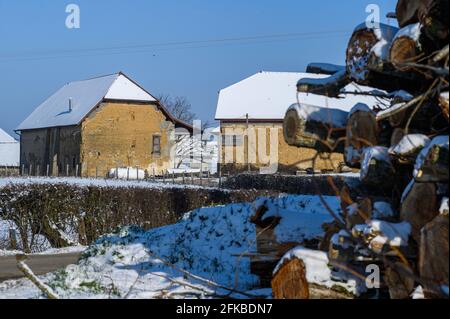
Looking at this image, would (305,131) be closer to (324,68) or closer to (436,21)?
(436,21)

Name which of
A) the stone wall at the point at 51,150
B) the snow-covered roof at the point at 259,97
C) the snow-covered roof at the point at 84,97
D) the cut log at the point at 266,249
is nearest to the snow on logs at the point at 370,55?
the cut log at the point at 266,249

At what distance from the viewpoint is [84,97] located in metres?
55.9

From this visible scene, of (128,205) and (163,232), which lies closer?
(163,232)

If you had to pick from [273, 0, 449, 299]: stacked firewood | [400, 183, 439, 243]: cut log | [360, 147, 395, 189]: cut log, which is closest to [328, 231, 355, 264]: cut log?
[273, 0, 449, 299]: stacked firewood

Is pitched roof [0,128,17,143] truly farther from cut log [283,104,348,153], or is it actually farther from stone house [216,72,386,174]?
cut log [283,104,348,153]

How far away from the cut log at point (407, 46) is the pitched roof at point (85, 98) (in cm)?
4700

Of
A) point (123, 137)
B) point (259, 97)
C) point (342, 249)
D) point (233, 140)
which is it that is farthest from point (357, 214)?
point (259, 97)

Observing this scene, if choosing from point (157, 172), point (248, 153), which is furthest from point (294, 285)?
point (157, 172)

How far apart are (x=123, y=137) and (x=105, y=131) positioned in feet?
5.39

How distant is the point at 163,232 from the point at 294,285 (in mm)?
5623

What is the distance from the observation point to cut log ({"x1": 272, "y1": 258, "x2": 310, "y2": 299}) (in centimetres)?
596

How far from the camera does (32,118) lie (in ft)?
203

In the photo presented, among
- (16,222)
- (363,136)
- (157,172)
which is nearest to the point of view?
(363,136)
